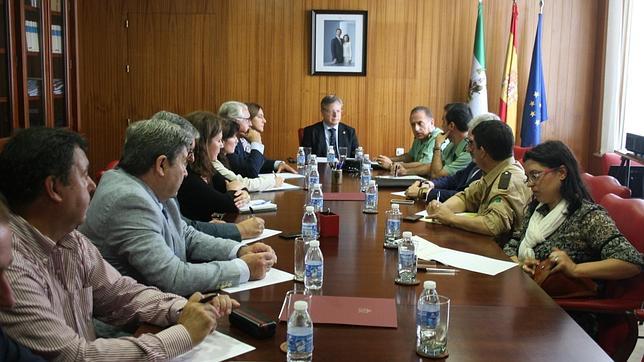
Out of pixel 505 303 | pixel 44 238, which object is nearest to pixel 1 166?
pixel 44 238

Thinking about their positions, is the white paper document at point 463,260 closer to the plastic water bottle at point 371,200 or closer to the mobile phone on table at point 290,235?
the mobile phone on table at point 290,235

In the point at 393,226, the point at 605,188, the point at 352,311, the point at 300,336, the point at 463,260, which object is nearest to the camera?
the point at 300,336

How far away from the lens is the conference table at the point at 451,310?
1721mm

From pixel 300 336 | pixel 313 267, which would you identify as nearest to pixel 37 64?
Answer: pixel 313 267

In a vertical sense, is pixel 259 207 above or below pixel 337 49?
below

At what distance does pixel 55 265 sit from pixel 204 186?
177cm

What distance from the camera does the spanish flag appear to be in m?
6.96

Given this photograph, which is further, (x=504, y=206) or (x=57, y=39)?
(x=57, y=39)

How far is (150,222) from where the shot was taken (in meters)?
2.19

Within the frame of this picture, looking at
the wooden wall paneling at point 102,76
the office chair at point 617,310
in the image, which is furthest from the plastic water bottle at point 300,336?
the wooden wall paneling at point 102,76

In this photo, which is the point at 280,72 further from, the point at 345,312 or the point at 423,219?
the point at 345,312

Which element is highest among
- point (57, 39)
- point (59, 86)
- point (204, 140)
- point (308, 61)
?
point (57, 39)

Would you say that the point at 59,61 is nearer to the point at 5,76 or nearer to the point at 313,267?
the point at 5,76

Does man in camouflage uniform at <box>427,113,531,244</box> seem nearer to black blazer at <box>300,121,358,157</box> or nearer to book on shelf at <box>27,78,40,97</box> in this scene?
black blazer at <box>300,121,358,157</box>
